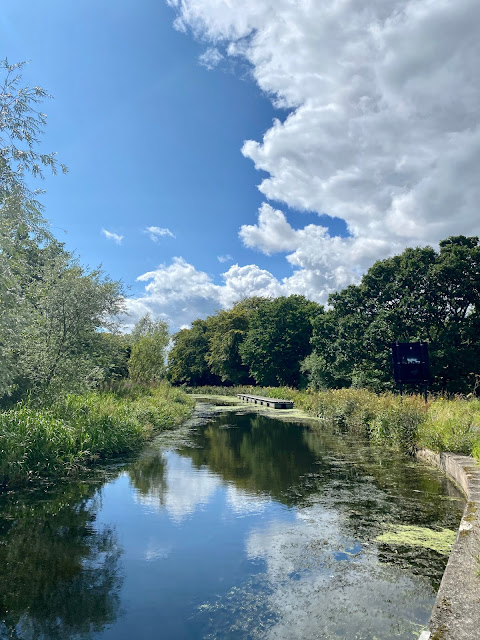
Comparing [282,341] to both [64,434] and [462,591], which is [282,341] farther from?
[462,591]

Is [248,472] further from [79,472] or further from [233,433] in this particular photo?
[233,433]

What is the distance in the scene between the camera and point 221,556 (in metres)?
4.65

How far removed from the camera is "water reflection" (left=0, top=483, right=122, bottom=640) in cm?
331

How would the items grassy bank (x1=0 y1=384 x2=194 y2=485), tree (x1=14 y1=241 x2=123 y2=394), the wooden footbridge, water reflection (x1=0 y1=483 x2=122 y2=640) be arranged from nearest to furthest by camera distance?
water reflection (x1=0 y1=483 x2=122 y2=640), grassy bank (x1=0 y1=384 x2=194 y2=485), tree (x1=14 y1=241 x2=123 y2=394), the wooden footbridge

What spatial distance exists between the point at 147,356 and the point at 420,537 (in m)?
18.5

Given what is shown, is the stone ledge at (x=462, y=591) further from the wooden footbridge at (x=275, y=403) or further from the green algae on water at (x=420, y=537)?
the wooden footbridge at (x=275, y=403)

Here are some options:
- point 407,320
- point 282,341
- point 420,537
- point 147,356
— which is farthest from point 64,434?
point 282,341

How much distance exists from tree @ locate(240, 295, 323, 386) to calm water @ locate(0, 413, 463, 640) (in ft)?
101

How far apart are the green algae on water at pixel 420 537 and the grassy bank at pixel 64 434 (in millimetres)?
5741

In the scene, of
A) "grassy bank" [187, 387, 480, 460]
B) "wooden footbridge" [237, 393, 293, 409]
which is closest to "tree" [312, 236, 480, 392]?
"wooden footbridge" [237, 393, 293, 409]

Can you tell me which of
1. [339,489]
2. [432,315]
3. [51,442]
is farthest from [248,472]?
[432,315]

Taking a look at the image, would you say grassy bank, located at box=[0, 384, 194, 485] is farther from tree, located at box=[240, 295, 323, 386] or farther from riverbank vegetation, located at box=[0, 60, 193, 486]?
tree, located at box=[240, 295, 323, 386]

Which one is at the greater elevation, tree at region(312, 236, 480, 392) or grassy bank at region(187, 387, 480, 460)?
A: tree at region(312, 236, 480, 392)

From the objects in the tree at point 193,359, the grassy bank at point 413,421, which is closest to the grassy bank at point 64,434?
the grassy bank at point 413,421
